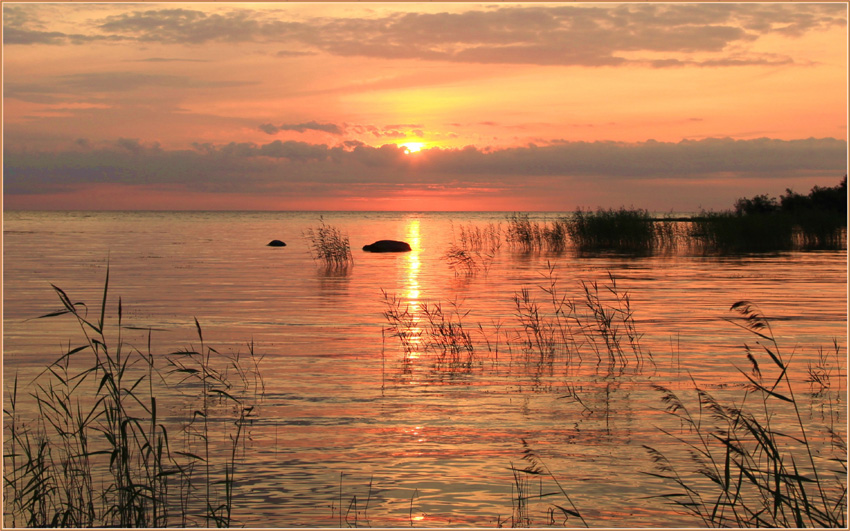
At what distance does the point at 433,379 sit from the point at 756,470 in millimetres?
4730

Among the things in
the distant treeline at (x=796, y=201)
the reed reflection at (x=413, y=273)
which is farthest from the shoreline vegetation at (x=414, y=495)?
the distant treeline at (x=796, y=201)

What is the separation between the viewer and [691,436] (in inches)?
283

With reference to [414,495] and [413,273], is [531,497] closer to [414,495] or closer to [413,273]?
[414,495]

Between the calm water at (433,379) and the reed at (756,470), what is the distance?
300mm

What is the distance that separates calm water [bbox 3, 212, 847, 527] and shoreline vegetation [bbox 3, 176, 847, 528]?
152 mm

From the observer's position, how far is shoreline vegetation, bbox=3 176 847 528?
538 centimetres

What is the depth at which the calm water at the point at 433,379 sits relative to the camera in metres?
5.84

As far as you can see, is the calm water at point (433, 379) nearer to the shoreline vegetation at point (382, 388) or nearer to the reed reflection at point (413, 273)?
the shoreline vegetation at point (382, 388)

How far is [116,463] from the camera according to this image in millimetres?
6527

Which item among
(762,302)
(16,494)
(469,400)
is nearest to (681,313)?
(762,302)

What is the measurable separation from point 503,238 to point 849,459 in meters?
43.7

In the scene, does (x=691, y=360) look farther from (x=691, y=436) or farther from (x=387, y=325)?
(x=387, y=325)

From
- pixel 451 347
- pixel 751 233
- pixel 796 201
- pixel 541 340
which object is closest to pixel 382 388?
pixel 451 347

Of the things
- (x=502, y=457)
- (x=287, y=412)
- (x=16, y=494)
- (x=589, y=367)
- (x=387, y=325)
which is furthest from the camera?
(x=387, y=325)
